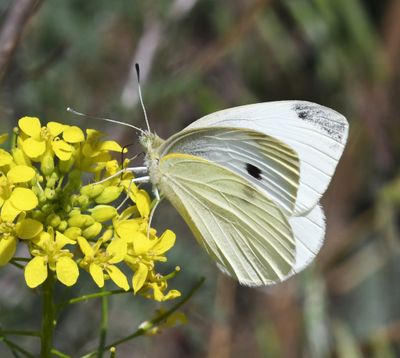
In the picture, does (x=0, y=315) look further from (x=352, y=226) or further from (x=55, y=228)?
(x=352, y=226)

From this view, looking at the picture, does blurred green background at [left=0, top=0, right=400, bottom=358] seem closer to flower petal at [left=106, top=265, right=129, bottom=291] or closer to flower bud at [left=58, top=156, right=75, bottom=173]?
flower bud at [left=58, top=156, right=75, bottom=173]

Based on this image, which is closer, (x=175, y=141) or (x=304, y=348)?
(x=175, y=141)

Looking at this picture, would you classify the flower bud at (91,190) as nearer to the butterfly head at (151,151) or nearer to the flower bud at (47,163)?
the flower bud at (47,163)

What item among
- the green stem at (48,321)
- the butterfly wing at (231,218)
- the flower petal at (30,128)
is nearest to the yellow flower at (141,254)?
the green stem at (48,321)

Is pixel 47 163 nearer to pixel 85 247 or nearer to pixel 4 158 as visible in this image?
pixel 4 158

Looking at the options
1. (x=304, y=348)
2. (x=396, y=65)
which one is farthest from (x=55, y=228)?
(x=396, y=65)

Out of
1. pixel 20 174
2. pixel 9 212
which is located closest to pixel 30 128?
pixel 20 174

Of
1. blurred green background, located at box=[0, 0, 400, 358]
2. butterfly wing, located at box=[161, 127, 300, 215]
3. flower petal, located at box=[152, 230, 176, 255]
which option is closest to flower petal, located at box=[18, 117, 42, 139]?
flower petal, located at box=[152, 230, 176, 255]
